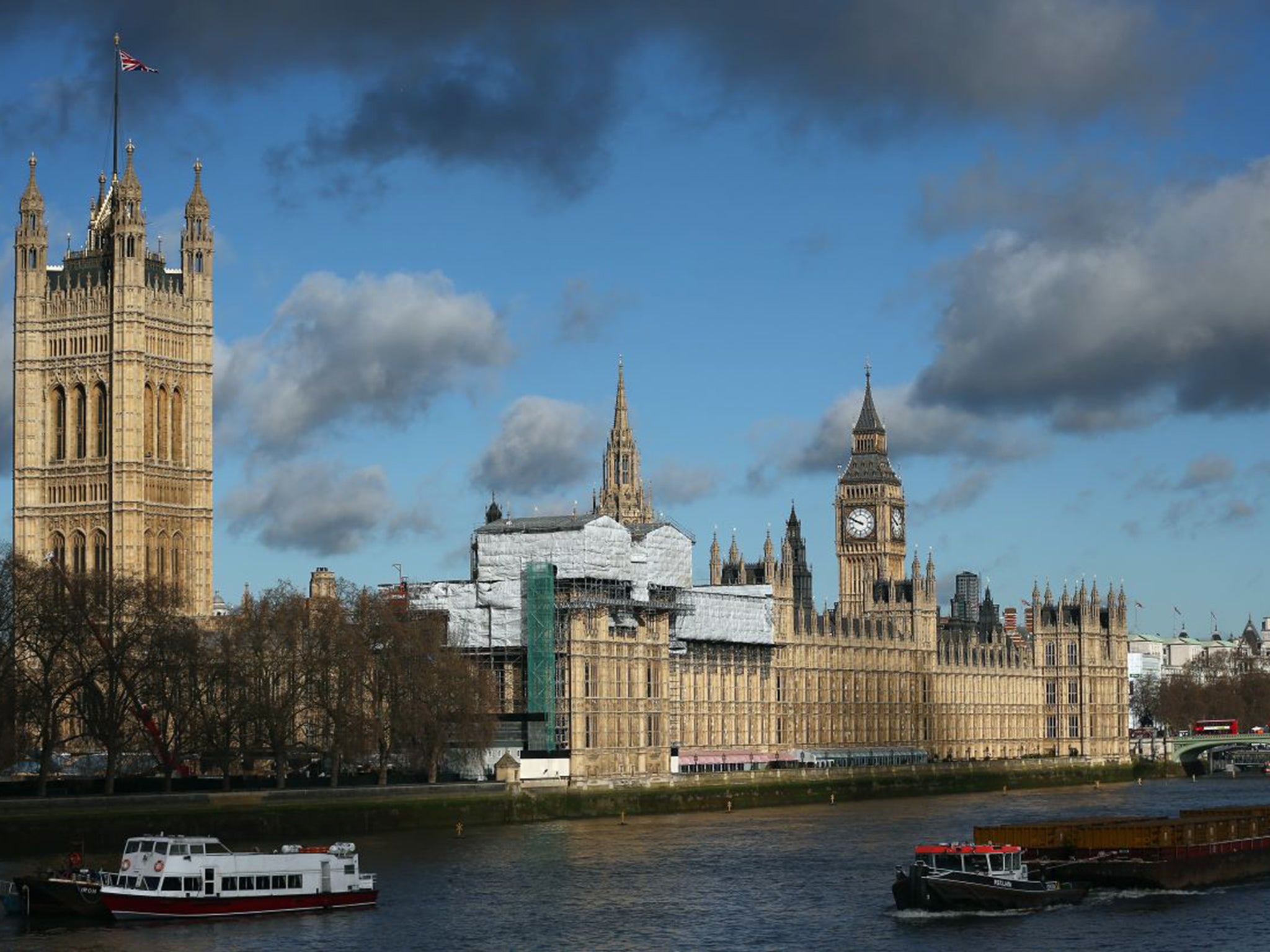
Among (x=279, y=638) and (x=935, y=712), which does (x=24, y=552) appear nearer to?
(x=279, y=638)

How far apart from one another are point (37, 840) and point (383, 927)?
2290 centimetres

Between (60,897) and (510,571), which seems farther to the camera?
(510,571)

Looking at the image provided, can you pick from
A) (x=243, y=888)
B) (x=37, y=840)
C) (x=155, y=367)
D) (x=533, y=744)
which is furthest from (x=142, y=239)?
(x=243, y=888)

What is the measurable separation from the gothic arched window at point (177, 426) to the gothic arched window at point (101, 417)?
4518 mm

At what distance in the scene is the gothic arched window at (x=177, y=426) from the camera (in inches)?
6368

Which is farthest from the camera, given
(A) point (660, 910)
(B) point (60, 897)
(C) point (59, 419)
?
(C) point (59, 419)

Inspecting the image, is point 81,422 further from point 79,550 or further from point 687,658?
point 687,658

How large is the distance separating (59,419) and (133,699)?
5399cm

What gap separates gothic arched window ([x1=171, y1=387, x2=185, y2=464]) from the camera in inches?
6368

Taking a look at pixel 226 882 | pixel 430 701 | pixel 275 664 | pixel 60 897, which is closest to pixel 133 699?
pixel 275 664

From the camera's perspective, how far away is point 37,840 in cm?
9569

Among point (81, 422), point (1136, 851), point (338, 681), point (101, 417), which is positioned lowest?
point (1136, 851)

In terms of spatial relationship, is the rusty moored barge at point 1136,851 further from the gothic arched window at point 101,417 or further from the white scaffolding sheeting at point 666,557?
the gothic arched window at point 101,417

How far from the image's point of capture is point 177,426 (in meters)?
162
